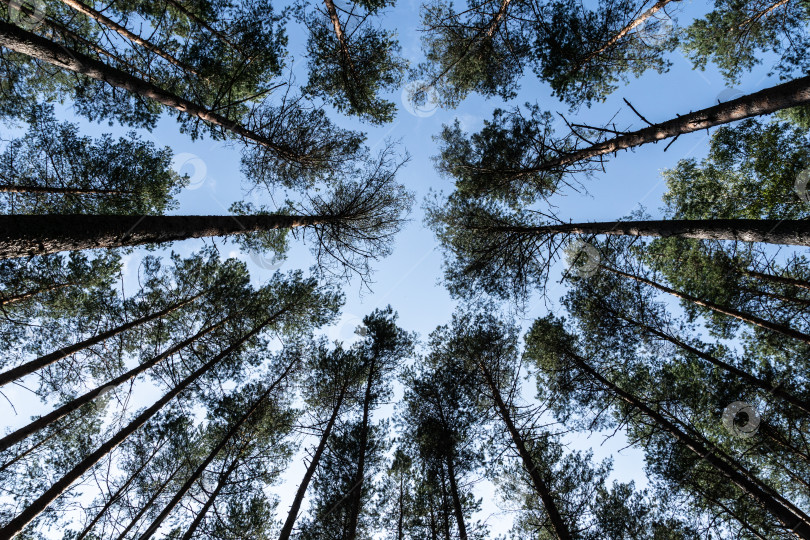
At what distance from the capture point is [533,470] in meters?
7.19

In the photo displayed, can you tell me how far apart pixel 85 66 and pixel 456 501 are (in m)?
11.3

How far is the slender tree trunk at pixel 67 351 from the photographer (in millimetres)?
6055

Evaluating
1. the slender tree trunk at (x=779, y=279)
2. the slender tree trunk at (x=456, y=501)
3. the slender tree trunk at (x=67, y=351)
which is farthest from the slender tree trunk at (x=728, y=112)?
the slender tree trunk at (x=67, y=351)

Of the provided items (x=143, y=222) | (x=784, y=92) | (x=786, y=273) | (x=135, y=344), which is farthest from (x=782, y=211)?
(x=135, y=344)

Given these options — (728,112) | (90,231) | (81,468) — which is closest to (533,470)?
(728,112)

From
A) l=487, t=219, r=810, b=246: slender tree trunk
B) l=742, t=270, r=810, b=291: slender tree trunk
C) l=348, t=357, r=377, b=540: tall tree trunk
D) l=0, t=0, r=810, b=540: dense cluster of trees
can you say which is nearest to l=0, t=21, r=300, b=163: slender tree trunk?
l=0, t=0, r=810, b=540: dense cluster of trees

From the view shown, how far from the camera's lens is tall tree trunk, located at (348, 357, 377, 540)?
727 centimetres

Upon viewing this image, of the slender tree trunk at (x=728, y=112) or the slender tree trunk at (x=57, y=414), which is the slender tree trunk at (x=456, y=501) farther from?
the slender tree trunk at (x=728, y=112)

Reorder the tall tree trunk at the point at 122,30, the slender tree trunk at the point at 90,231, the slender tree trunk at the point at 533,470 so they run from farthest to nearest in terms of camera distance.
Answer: the tall tree trunk at the point at 122,30, the slender tree trunk at the point at 533,470, the slender tree trunk at the point at 90,231

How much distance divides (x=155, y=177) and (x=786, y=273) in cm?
1834

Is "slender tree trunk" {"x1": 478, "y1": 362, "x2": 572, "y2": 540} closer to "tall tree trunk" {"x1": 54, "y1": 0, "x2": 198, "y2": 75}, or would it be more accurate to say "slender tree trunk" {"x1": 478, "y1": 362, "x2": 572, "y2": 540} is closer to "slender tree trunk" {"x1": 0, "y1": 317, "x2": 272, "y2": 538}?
"slender tree trunk" {"x1": 0, "y1": 317, "x2": 272, "y2": 538}

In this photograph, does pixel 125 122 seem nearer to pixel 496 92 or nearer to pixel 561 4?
pixel 496 92

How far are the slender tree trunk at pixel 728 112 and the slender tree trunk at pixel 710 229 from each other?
1408 millimetres

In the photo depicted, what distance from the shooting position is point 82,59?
186 inches
